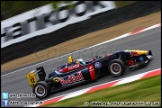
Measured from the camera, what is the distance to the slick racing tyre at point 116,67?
728cm

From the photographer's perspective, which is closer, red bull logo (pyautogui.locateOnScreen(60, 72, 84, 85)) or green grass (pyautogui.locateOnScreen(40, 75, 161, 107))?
green grass (pyautogui.locateOnScreen(40, 75, 161, 107))

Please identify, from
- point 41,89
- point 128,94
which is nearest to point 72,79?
point 41,89

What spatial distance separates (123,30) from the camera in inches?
485

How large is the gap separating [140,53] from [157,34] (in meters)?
3.01

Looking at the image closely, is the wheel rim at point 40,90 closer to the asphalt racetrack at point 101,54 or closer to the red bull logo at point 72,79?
the asphalt racetrack at point 101,54

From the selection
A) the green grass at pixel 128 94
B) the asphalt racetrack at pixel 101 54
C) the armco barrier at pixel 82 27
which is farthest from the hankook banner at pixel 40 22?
the green grass at pixel 128 94

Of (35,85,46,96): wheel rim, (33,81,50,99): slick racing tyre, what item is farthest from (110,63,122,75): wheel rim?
(35,85,46,96): wheel rim

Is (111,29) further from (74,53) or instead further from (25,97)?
(25,97)

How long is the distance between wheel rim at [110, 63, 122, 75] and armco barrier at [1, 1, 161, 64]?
18.9 ft

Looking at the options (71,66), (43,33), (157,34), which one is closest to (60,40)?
Result: (43,33)

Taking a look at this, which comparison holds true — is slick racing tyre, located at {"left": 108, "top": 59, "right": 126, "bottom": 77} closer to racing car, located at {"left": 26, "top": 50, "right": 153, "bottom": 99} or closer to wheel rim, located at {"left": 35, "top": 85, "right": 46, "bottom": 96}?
racing car, located at {"left": 26, "top": 50, "right": 153, "bottom": 99}

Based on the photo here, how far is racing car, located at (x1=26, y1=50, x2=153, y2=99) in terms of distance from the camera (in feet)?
24.5

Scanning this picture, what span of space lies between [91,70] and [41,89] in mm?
1342

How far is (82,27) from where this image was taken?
13117 millimetres
